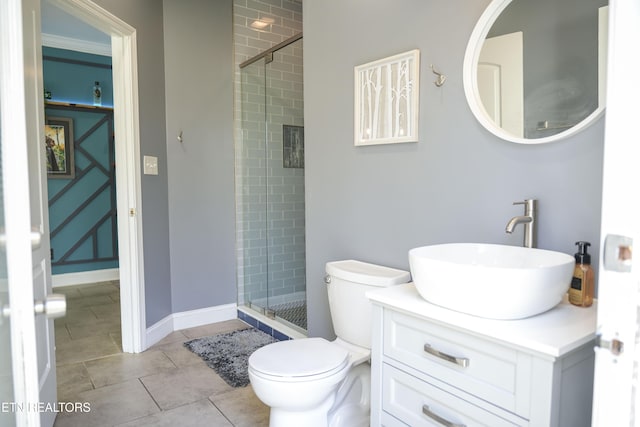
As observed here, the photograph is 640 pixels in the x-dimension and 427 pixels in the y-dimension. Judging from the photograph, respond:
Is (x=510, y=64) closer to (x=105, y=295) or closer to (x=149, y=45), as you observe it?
(x=149, y=45)

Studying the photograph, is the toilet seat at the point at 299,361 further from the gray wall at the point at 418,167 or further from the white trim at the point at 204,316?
the white trim at the point at 204,316

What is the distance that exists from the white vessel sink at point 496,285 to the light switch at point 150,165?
2.28 metres

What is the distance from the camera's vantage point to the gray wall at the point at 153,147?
2969 millimetres

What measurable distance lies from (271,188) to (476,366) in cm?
262

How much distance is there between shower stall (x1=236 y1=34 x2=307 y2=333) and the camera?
11.5 ft

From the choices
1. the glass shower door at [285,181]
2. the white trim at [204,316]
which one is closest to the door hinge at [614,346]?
the glass shower door at [285,181]

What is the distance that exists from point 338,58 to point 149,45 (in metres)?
1.55

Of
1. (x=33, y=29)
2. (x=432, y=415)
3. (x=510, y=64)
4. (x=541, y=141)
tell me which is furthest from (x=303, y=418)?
(x=33, y=29)

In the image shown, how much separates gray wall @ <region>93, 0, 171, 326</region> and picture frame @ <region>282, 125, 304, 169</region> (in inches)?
37.1

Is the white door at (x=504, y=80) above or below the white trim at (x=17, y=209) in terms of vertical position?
above

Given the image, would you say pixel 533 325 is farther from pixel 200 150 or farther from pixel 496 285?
pixel 200 150

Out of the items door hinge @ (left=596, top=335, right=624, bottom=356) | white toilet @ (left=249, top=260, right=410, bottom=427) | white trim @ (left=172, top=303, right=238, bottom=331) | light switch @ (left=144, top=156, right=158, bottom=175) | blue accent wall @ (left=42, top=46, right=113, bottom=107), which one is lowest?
white trim @ (left=172, top=303, right=238, bottom=331)

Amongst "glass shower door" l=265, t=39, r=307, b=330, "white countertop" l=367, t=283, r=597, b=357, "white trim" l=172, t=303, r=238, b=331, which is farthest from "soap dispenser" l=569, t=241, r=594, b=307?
"white trim" l=172, t=303, r=238, b=331

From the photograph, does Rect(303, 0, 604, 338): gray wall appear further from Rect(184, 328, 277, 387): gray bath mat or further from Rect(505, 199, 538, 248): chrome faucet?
Rect(184, 328, 277, 387): gray bath mat
